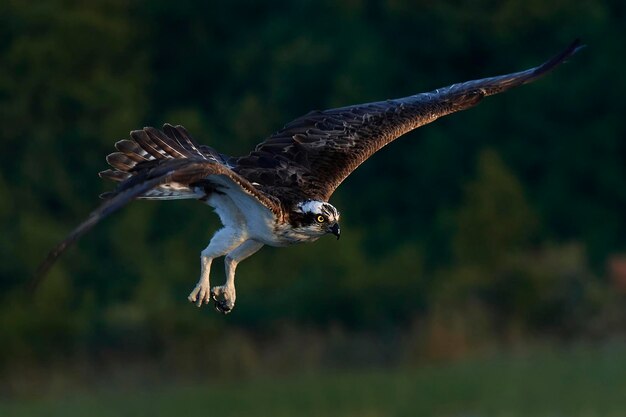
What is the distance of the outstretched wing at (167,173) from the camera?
9.51 meters

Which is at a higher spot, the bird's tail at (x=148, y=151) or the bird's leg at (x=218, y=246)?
the bird's tail at (x=148, y=151)

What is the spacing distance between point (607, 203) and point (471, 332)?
10828mm

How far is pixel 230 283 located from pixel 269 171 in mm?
977

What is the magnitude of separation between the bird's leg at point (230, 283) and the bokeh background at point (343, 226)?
12.8 metres

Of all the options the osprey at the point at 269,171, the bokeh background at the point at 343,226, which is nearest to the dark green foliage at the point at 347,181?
the bokeh background at the point at 343,226

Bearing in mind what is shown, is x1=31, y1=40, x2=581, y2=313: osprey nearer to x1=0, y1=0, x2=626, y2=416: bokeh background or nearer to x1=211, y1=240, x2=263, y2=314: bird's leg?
x1=211, y1=240, x2=263, y2=314: bird's leg

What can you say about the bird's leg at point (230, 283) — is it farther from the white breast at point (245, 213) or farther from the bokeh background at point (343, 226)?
the bokeh background at point (343, 226)

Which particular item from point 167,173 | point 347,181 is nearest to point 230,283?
point 167,173

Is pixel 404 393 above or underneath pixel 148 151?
above

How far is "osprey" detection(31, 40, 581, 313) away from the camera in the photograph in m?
10.2

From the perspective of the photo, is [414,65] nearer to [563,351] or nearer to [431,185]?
[431,185]

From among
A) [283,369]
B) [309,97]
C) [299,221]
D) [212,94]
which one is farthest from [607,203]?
[299,221]

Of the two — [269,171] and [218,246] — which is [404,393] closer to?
[269,171]

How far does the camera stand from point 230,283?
11242 millimetres
